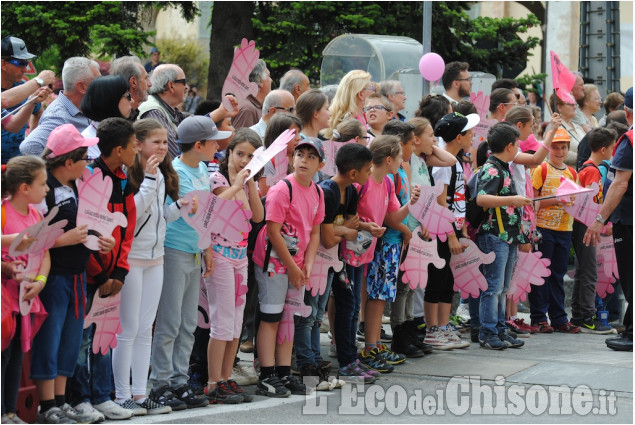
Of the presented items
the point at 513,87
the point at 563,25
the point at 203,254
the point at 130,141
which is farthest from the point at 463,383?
the point at 563,25

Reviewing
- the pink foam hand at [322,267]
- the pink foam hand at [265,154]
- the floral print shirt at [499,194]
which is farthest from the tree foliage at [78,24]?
the pink foam hand at [265,154]

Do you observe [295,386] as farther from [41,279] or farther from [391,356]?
[41,279]

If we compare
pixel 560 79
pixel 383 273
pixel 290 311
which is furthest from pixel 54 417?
pixel 560 79

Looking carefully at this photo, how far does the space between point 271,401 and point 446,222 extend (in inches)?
89.5

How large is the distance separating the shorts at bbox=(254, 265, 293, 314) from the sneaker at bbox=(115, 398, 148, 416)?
1208mm

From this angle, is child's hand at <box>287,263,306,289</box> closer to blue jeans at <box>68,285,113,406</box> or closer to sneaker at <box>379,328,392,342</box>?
blue jeans at <box>68,285,113,406</box>

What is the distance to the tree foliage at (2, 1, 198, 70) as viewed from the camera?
19.0 m

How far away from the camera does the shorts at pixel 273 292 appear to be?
743 centimetres

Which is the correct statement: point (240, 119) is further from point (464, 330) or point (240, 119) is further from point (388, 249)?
point (464, 330)

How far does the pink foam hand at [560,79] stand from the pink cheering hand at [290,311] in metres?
3.79

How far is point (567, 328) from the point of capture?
10492 millimetres

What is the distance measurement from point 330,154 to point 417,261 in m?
1.22

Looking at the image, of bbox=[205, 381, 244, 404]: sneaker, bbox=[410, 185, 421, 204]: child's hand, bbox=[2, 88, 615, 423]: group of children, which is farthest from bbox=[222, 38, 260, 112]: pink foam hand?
bbox=[205, 381, 244, 404]: sneaker

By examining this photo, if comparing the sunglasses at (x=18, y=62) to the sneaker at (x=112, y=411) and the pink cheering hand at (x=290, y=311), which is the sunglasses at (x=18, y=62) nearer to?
the pink cheering hand at (x=290, y=311)
